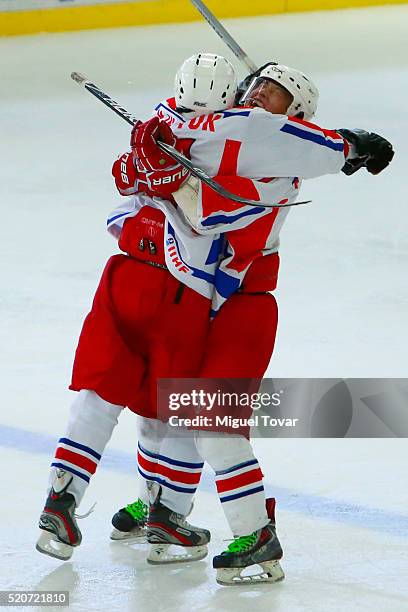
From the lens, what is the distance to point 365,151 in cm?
283

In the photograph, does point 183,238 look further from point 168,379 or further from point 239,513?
point 239,513

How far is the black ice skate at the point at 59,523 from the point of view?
9.09 ft

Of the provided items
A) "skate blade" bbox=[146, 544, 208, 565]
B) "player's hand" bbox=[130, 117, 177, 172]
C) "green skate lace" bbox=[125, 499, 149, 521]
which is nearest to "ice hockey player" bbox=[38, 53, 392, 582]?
"player's hand" bbox=[130, 117, 177, 172]

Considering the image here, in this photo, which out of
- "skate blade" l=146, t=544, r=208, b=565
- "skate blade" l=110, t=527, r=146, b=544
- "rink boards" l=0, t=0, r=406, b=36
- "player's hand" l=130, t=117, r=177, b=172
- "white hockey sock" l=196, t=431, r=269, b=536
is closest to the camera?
"player's hand" l=130, t=117, r=177, b=172

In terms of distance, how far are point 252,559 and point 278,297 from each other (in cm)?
180

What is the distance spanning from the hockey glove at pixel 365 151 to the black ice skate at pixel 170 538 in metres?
0.79

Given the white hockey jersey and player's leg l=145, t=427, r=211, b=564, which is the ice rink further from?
the white hockey jersey

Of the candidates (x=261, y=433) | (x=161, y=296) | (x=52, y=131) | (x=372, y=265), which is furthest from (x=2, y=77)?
(x=161, y=296)

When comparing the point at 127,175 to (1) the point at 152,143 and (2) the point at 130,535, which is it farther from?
(2) the point at 130,535

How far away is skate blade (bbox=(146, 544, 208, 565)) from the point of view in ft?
9.42

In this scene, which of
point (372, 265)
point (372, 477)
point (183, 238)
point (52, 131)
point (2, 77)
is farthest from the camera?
point (2, 77)

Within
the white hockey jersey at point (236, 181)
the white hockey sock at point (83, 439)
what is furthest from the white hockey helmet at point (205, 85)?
the white hockey sock at point (83, 439)

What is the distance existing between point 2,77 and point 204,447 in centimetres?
513

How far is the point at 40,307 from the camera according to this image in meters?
4.41
